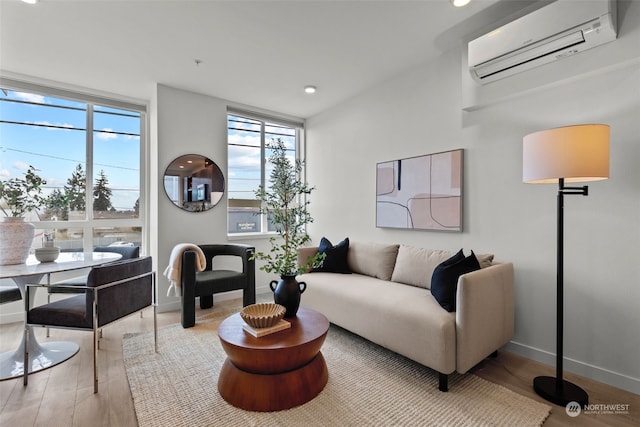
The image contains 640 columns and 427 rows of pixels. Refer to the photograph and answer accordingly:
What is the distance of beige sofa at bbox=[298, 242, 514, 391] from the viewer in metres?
1.91

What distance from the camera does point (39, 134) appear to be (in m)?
3.38

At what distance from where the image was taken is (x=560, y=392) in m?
1.83

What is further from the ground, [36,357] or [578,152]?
[578,152]

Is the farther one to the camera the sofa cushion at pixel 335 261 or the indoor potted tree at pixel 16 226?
the sofa cushion at pixel 335 261

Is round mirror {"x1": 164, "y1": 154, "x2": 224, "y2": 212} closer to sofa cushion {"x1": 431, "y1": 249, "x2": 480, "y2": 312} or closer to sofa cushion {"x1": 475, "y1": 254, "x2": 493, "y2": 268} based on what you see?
sofa cushion {"x1": 431, "y1": 249, "x2": 480, "y2": 312}

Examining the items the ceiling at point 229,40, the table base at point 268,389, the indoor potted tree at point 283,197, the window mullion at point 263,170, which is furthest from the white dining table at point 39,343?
the window mullion at point 263,170

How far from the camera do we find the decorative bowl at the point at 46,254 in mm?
2162

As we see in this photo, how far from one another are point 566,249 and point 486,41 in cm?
165

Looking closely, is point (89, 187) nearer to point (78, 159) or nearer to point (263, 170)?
point (78, 159)

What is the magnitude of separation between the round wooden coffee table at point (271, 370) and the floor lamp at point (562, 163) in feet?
4.84

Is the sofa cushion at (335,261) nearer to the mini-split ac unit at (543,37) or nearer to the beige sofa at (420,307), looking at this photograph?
the beige sofa at (420,307)

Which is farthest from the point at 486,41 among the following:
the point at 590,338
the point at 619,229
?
the point at 590,338

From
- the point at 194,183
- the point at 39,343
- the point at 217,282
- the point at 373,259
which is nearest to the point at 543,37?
the point at 373,259
